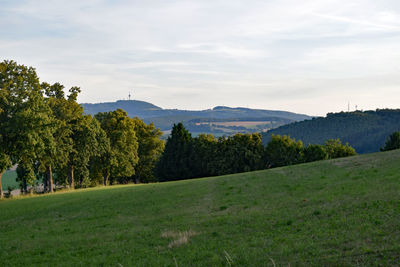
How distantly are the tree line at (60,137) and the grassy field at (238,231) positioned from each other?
1836 cm

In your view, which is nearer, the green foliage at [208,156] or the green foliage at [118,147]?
the green foliage at [118,147]

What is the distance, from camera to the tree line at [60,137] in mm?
40188

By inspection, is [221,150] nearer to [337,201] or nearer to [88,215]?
[88,215]

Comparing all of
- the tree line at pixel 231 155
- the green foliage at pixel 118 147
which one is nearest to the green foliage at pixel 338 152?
the tree line at pixel 231 155

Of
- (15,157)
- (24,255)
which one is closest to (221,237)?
(24,255)

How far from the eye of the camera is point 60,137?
52750mm

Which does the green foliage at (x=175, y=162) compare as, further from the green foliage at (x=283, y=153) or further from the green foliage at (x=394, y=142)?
the green foliage at (x=394, y=142)

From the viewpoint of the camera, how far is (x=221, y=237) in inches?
540

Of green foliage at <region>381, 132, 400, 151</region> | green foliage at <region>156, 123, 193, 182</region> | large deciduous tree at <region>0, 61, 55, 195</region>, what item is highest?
large deciduous tree at <region>0, 61, 55, 195</region>

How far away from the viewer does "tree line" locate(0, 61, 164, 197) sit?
132 ft

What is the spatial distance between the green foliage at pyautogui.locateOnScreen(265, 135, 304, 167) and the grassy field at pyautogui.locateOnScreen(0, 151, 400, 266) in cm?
5266

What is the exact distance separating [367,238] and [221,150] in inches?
2703

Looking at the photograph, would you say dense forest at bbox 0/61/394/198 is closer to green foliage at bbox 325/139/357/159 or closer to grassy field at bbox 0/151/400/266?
green foliage at bbox 325/139/357/159

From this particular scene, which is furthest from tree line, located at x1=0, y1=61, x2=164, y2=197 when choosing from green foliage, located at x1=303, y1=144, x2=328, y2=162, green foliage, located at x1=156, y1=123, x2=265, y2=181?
green foliage, located at x1=303, y1=144, x2=328, y2=162
